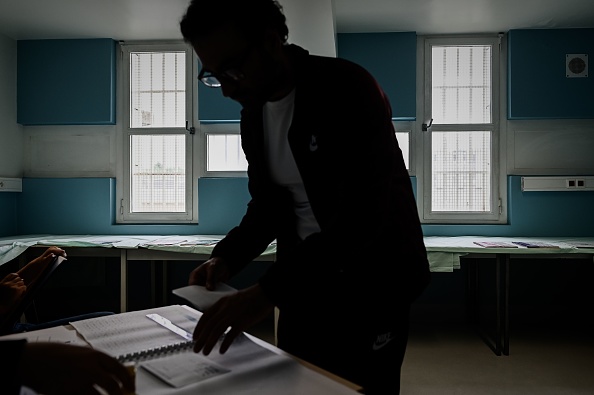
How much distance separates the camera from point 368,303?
3.34 ft

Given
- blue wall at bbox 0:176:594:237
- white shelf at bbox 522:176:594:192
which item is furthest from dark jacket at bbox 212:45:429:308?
white shelf at bbox 522:176:594:192

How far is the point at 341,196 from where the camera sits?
0.94 metres

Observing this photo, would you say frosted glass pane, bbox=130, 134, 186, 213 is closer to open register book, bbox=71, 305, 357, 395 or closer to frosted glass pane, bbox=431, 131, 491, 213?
frosted glass pane, bbox=431, 131, 491, 213

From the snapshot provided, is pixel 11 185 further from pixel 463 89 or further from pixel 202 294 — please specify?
pixel 463 89

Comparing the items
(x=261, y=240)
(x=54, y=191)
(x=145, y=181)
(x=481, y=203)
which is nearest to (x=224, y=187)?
(x=145, y=181)

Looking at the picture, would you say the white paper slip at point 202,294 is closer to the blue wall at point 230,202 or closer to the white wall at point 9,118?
the blue wall at point 230,202

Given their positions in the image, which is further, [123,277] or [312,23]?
[123,277]

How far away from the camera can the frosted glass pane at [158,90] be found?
4.11 metres

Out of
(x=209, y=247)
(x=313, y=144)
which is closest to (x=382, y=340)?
(x=313, y=144)

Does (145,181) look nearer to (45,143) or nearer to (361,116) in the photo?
(45,143)

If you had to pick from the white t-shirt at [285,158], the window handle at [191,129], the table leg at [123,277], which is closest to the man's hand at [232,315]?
the white t-shirt at [285,158]

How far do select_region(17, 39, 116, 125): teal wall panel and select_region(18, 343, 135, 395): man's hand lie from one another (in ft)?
12.1

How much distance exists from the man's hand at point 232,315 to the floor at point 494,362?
197cm

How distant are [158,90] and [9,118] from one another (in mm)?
1252
